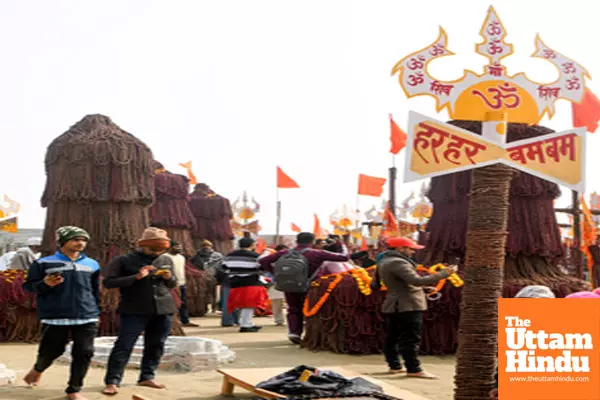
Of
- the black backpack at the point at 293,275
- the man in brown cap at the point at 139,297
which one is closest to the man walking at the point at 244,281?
the black backpack at the point at 293,275

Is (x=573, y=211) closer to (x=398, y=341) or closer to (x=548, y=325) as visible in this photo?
(x=398, y=341)

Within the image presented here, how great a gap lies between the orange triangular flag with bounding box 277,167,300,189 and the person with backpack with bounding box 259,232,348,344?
38.4 feet

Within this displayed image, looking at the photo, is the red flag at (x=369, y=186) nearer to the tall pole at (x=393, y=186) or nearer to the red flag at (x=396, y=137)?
the tall pole at (x=393, y=186)

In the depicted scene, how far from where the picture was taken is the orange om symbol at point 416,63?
21.4ft

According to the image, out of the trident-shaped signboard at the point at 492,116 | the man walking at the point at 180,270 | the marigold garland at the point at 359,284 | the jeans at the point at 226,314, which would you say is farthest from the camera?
the jeans at the point at 226,314

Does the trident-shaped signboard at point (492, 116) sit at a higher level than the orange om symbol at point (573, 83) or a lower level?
lower

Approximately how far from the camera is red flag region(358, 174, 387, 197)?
30.0 m

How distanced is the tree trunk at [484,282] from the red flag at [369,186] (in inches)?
957

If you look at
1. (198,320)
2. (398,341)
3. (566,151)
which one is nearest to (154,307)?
(398,341)

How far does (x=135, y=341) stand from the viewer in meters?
8.01

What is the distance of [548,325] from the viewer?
4328mm

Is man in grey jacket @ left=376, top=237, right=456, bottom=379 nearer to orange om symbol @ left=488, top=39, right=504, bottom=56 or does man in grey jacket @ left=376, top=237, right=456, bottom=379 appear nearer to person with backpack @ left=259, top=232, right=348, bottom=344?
person with backpack @ left=259, top=232, right=348, bottom=344

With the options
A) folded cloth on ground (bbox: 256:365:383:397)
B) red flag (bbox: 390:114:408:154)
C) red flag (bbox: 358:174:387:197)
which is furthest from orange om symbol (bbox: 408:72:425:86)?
red flag (bbox: 358:174:387:197)

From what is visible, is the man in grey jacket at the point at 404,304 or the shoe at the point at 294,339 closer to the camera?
the man in grey jacket at the point at 404,304
